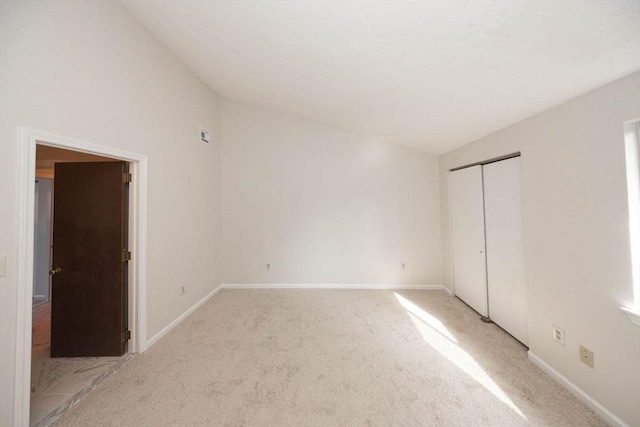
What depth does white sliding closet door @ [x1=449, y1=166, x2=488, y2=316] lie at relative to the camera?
122 inches

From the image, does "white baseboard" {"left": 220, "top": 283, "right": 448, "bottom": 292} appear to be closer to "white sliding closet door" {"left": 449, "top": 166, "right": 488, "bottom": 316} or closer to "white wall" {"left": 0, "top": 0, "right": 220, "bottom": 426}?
"white wall" {"left": 0, "top": 0, "right": 220, "bottom": 426}

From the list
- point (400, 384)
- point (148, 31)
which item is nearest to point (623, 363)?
point (400, 384)

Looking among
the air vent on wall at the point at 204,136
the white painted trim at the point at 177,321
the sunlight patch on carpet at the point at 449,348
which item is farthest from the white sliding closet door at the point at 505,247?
the air vent on wall at the point at 204,136

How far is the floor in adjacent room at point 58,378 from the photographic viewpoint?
5.43 ft

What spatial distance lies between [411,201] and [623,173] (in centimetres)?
277

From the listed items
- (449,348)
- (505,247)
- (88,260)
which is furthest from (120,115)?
(505,247)

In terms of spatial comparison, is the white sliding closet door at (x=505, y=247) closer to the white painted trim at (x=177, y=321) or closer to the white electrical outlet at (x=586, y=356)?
the white electrical outlet at (x=586, y=356)

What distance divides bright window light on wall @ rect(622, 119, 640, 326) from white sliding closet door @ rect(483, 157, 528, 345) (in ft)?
3.22

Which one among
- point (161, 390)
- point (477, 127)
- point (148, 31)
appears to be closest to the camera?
point (161, 390)

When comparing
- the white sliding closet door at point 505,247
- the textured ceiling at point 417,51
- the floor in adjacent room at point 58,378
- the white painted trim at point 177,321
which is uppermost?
the textured ceiling at point 417,51

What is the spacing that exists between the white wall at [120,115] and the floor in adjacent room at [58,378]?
14.5 inches

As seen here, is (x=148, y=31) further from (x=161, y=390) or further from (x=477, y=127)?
(x=477, y=127)

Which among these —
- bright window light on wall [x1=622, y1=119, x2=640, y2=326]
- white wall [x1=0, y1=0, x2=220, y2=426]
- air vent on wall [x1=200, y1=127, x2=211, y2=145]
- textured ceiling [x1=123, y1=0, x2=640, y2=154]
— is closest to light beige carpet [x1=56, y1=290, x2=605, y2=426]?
white wall [x1=0, y1=0, x2=220, y2=426]

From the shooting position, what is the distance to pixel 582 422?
154 centimetres
